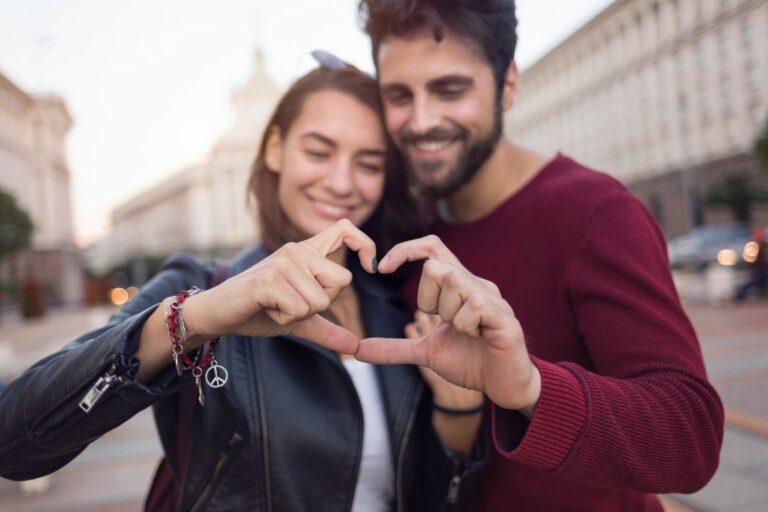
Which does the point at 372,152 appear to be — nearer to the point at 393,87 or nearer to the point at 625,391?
the point at 393,87

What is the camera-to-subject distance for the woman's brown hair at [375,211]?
1.67 meters

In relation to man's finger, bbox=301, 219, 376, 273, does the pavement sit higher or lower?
lower

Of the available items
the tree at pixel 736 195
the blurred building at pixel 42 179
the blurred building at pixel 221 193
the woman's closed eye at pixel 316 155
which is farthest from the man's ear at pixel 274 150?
the blurred building at pixel 221 193

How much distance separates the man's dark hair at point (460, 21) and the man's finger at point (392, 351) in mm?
796

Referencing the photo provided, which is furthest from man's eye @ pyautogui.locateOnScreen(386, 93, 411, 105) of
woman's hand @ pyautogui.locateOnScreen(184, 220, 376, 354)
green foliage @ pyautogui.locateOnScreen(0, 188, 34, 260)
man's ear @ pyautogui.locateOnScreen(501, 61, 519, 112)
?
green foliage @ pyautogui.locateOnScreen(0, 188, 34, 260)

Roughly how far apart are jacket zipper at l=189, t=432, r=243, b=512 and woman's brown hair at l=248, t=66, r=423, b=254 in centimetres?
60

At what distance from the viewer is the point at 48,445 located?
39.9 inches

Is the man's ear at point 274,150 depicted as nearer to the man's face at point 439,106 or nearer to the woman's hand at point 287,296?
the man's face at point 439,106

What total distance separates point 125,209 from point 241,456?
97.3 meters

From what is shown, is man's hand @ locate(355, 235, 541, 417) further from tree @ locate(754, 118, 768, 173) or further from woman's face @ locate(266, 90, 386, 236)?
tree @ locate(754, 118, 768, 173)

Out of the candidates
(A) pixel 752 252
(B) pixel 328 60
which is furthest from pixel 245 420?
(A) pixel 752 252

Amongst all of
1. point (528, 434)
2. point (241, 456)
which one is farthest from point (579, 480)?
point (241, 456)

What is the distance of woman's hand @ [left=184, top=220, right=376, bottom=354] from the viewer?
90cm

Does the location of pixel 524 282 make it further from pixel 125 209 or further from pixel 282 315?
pixel 125 209
